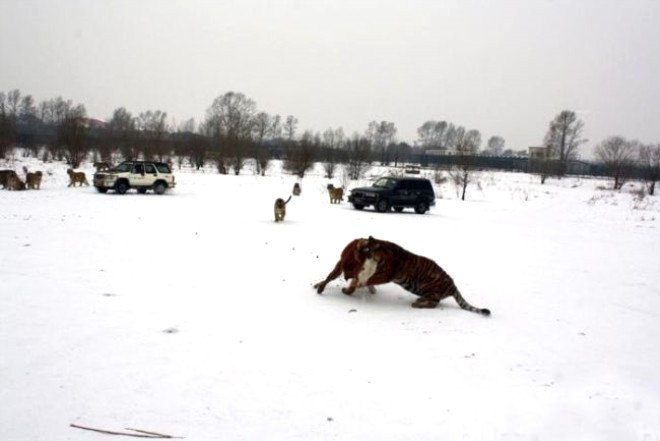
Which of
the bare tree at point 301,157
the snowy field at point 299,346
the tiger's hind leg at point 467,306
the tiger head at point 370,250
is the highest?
the bare tree at point 301,157

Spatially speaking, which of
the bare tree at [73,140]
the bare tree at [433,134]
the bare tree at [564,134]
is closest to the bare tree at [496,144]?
the bare tree at [433,134]

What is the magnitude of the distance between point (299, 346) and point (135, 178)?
22569mm

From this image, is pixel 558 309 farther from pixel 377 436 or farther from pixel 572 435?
pixel 377 436

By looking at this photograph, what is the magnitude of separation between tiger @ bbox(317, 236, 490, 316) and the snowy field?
0.32 metres

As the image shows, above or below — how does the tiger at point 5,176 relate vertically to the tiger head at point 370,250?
below

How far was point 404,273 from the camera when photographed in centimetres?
732

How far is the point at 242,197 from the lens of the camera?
1089 inches

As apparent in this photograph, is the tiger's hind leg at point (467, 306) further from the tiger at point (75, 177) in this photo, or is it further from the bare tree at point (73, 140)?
the bare tree at point (73, 140)

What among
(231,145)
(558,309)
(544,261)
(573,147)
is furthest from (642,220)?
(573,147)

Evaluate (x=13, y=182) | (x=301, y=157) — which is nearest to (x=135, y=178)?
(x=13, y=182)

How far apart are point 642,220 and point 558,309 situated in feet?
72.1

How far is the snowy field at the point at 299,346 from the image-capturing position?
13.2 feet

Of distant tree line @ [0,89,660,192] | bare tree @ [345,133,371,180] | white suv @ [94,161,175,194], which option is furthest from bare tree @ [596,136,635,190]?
white suv @ [94,161,175,194]

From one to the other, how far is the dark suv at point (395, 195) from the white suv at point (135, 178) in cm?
1061
